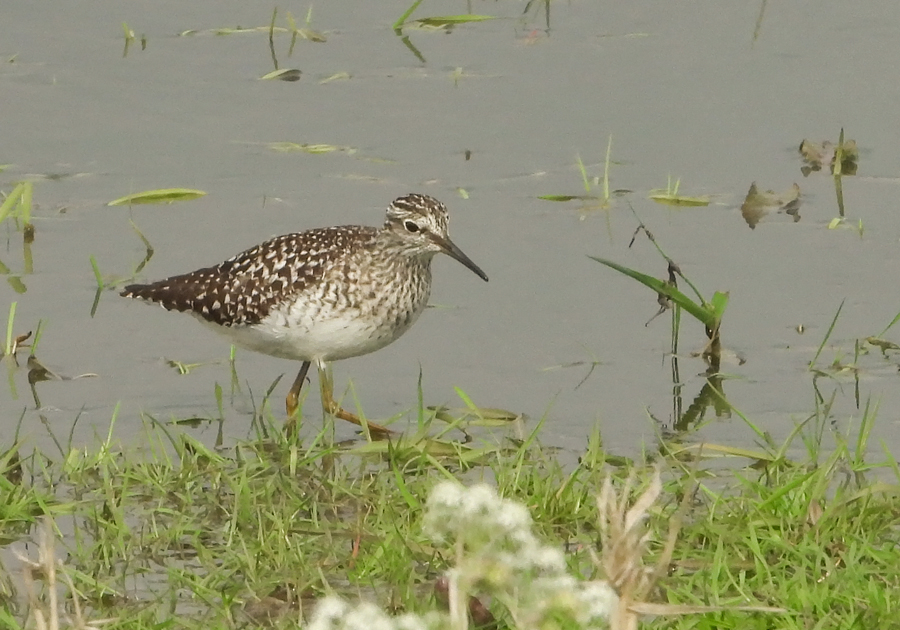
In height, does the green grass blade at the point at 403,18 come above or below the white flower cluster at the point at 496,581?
above

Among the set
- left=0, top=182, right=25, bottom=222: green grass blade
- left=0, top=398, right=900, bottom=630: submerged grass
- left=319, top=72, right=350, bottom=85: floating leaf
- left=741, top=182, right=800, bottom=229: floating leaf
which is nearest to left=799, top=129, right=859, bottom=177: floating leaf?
left=741, top=182, right=800, bottom=229: floating leaf

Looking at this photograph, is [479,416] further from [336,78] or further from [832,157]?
[336,78]

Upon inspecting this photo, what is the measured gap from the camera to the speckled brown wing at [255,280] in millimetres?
7771

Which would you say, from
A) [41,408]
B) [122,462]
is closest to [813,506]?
[122,462]

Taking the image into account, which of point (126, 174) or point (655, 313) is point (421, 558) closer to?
point (655, 313)

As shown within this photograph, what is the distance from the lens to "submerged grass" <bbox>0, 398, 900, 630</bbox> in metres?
5.29

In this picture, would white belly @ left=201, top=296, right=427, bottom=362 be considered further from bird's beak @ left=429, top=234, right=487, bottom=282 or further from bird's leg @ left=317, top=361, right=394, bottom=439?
bird's beak @ left=429, top=234, right=487, bottom=282

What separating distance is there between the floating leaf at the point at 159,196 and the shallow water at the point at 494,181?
0.20 feet

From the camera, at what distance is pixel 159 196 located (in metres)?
9.54

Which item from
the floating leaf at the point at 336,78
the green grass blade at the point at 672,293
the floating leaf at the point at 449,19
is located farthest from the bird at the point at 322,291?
the floating leaf at the point at 449,19

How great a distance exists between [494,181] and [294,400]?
262 centimetres

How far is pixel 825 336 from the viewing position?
7.86 metres

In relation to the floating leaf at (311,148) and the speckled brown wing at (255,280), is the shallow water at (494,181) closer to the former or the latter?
the floating leaf at (311,148)

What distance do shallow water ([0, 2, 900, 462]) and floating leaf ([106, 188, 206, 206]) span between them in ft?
0.20
